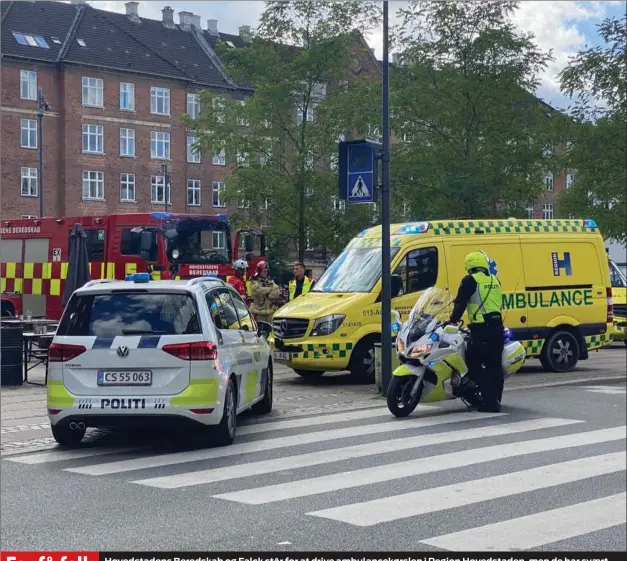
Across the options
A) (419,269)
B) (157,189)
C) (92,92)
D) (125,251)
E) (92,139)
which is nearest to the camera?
(419,269)

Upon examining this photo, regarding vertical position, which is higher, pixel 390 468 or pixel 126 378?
pixel 126 378

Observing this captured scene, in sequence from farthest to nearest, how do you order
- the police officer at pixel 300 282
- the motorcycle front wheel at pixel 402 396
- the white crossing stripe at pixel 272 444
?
1. the police officer at pixel 300 282
2. the motorcycle front wheel at pixel 402 396
3. the white crossing stripe at pixel 272 444

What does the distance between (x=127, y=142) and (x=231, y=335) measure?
48.6 m

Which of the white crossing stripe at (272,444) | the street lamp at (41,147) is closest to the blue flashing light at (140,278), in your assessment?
the white crossing stripe at (272,444)

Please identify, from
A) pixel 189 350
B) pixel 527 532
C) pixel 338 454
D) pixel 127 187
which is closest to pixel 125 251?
pixel 189 350

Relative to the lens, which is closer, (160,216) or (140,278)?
(140,278)

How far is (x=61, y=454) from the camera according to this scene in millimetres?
9727

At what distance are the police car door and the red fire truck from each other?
36.1 feet

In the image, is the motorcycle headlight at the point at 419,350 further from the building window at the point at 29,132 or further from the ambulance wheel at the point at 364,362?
the building window at the point at 29,132

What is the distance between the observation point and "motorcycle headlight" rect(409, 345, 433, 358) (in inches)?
460

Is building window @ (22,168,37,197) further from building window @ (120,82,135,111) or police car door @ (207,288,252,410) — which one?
police car door @ (207,288,252,410)

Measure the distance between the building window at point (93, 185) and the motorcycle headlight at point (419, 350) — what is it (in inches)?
1829

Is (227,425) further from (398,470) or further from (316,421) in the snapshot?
(398,470)

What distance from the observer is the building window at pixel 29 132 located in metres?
54.4
